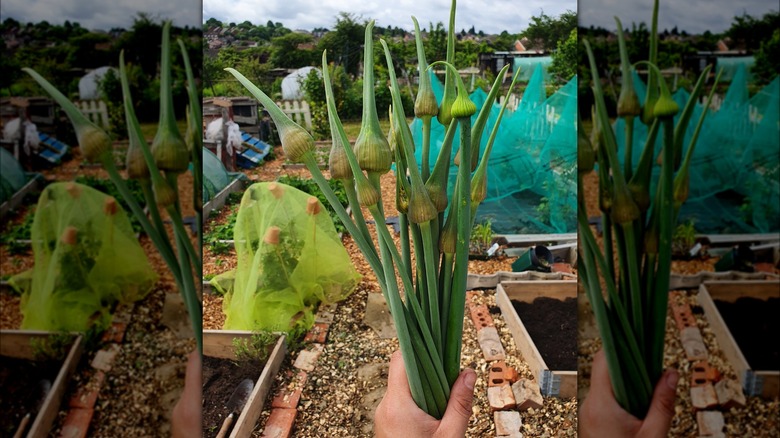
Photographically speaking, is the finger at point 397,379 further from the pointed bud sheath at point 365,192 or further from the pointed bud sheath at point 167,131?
the pointed bud sheath at point 167,131

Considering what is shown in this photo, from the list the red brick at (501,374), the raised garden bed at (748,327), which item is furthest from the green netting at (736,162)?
the red brick at (501,374)

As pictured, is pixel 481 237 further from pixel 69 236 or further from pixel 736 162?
pixel 69 236

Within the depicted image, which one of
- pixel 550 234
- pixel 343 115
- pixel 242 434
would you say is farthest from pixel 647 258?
pixel 242 434

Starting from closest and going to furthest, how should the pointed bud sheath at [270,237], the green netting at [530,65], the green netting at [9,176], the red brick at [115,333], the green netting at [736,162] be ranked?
the green netting at [9,176]
the green netting at [736,162]
the red brick at [115,333]
the green netting at [530,65]
the pointed bud sheath at [270,237]

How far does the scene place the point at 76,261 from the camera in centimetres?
184

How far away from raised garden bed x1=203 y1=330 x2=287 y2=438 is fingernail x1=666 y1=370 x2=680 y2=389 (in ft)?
3.85

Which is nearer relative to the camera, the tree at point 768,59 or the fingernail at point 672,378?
the tree at point 768,59

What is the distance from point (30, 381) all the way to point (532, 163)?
1590 millimetres

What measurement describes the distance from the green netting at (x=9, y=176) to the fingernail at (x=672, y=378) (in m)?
1.90

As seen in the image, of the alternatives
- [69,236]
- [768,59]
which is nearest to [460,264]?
[768,59]

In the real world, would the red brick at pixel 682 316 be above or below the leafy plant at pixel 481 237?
below

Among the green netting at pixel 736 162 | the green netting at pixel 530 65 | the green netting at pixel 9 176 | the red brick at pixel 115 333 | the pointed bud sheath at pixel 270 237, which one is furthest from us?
the pointed bud sheath at pixel 270 237

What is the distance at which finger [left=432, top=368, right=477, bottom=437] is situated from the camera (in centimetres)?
206

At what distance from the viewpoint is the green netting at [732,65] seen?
1.81 meters
